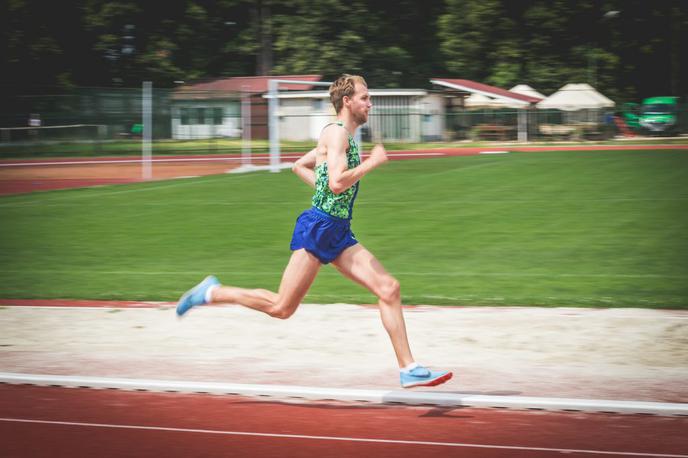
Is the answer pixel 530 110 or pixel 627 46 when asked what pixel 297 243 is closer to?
pixel 530 110

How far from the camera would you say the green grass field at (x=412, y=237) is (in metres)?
11.2

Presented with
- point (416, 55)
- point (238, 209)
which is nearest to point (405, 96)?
point (416, 55)

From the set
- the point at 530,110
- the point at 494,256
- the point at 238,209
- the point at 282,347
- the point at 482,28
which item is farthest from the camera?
the point at 482,28

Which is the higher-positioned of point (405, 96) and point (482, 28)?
point (482, 28)

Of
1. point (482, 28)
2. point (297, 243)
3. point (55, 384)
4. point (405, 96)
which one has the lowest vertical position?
point (55, 384)

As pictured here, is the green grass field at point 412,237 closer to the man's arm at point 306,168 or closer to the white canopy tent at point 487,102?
the man's arm at point 306,168

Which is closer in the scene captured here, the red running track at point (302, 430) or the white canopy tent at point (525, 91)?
the red running track at point (302, 430)

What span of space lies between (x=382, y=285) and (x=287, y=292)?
2.07ft

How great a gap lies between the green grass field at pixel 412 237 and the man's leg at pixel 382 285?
3867 millimetres

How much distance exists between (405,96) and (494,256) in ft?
130

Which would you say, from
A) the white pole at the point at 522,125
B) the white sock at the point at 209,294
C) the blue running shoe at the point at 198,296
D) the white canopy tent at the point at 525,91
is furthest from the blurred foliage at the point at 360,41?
the white sock at the point at 209,294

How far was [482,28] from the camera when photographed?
60375 millimetres

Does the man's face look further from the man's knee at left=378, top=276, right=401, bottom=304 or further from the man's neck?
the man's knee at left=378, top=276, right=401, bottom=304

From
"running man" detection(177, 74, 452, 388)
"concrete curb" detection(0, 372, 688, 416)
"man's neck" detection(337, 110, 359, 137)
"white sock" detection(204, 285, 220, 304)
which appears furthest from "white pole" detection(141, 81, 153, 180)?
"man's neck" detection(337, 110, 359, 137)
